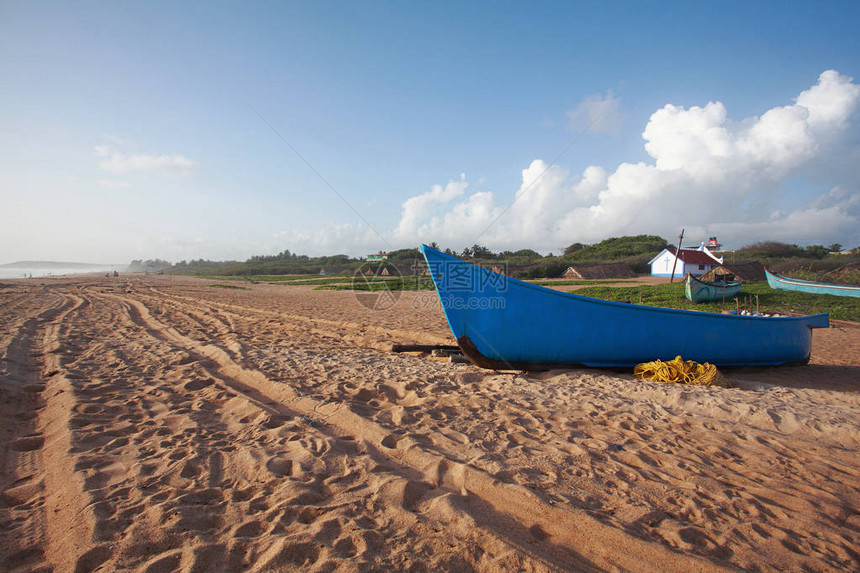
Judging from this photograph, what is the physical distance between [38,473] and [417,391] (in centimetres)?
304

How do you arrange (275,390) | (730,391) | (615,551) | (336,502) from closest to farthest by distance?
A: (615,551)
(336,502)
(275,390)
(730,391)

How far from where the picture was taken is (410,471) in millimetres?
2545

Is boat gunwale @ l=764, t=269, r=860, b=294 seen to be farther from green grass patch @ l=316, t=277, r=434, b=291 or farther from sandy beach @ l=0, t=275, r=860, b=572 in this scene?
green grass patch @ l=316, t=277, r=434, b=291

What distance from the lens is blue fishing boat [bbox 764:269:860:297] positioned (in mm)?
16266

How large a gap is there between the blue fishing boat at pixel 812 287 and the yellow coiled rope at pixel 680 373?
1850cm

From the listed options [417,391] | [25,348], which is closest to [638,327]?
[417,391]

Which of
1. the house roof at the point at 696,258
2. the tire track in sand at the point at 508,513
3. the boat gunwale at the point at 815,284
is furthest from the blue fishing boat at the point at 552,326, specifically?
the house roof at the point at 696,258

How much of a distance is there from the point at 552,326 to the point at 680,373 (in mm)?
1840

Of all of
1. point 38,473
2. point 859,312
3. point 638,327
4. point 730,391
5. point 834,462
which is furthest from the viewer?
point 859,312

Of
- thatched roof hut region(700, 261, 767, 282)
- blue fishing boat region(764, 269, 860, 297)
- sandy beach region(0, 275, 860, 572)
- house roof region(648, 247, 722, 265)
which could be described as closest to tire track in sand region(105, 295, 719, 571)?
sandy beach region(0, 275, 860, 572)

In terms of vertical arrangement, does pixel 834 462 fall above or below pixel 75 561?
below

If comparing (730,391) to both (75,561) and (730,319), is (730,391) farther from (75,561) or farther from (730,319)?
(75,561)

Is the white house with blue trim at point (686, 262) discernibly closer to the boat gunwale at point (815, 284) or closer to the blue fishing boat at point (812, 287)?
the blue fishing boat at point (812, 287)

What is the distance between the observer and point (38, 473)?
7.86 ft
